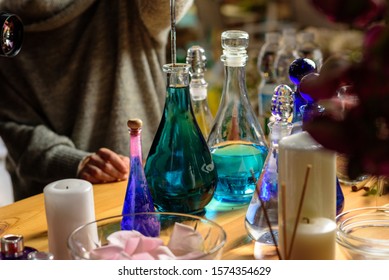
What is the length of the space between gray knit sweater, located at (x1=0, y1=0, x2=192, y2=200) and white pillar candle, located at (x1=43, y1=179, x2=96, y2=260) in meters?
0.83

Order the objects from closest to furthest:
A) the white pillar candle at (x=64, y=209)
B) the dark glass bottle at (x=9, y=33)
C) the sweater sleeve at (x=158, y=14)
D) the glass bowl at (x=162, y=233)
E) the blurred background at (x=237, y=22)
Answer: the glass bowl at (x=162, y=233), the white pillar candle at (x=64, y=209), the dark glass bottle at (x=9, y=33), the sweater sleeve at (x=158, y=14), the blurred background at (x=237, y=22)

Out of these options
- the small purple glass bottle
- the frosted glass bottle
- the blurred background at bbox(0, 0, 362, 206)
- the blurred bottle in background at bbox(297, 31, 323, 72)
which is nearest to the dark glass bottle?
the small purple glass bottle

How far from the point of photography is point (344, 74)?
508 millimetres

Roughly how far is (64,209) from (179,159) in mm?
200

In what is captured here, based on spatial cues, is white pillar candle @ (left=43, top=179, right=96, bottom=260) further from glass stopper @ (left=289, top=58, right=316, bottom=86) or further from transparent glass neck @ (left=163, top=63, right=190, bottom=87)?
glass stopper @ (left=289, top=58, right=316, bottom=86)

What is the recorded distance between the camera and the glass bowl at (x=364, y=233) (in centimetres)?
82

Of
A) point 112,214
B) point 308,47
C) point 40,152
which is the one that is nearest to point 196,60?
point 112,214

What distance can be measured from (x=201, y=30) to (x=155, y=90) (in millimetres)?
1560

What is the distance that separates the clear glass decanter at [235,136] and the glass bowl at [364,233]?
197mm

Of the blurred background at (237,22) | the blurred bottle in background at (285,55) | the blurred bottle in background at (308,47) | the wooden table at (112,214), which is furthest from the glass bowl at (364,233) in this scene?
the blurred background at (237,22)

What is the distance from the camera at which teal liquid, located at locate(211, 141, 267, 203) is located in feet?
3.57

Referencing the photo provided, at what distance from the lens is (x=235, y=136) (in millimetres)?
1117

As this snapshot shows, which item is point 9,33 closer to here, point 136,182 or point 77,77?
point 136,182

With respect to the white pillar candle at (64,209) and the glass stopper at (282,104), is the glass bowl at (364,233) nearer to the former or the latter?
the glass stopper at (282,104)
